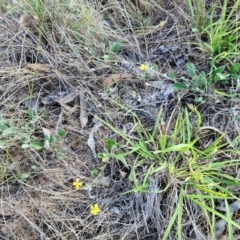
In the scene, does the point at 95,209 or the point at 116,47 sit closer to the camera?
the point at 95,209

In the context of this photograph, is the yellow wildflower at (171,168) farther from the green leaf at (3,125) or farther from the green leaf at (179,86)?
the green leaf at (3,125)

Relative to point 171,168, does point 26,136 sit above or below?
above

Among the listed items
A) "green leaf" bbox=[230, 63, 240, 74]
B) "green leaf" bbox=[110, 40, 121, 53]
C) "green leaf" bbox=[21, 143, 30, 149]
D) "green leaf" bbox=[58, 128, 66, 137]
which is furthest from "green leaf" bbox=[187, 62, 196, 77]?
"green leaf" bbox=[21, 143, 30, 149]

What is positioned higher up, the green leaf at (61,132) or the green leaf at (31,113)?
the green leaf at (31,113)

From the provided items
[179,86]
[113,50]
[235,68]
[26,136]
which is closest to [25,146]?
[26,136]

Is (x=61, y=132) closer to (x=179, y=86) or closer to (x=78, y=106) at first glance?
(x=78, y=106)

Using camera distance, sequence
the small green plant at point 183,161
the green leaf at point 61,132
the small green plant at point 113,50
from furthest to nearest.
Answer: the small green plant at point 113,50 → the green leaf at point 61,132 → the small green plant at point 183,161

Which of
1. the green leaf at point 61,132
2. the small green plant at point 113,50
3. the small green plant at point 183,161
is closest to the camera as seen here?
the small green plant at point 183,161

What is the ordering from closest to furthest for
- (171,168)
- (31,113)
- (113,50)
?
(171,168)
(31,113)
(113,50)

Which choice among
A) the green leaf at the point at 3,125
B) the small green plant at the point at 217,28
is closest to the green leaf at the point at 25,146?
the green leaf at the point at 3,125
